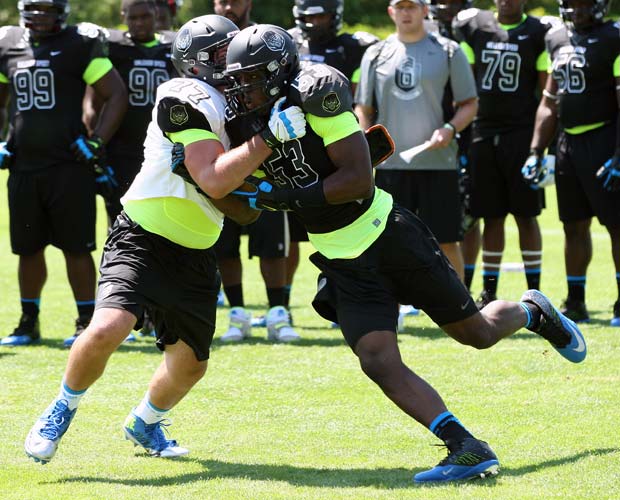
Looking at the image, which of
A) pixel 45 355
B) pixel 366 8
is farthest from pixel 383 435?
pixel 366 8

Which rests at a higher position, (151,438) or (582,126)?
(582,126)

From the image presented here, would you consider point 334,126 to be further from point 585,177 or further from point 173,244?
point 585,177

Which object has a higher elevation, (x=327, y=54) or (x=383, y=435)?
(x=327, y=54)

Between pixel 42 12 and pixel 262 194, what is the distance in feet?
13.0

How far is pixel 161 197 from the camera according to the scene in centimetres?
550

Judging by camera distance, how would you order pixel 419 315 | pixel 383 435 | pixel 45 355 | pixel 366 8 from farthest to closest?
pixel 366 8, pixel 419 315, pixel 45 355, pixel 383 435

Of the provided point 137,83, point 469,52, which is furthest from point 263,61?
point 469,52

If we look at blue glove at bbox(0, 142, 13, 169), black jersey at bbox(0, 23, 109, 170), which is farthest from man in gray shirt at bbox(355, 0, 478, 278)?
blue glove at bbox(0, 142, 13, 169)

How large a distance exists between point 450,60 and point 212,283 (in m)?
3.99

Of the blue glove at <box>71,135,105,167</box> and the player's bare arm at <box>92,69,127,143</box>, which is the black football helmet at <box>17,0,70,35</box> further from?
the blue glove at <box>71,135,105,167</box>

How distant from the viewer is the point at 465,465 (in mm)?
4988

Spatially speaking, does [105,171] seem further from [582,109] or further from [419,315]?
[582,109]

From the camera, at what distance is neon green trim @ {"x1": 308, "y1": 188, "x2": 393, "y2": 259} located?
525 cm

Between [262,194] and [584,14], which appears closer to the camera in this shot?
[262,194]
